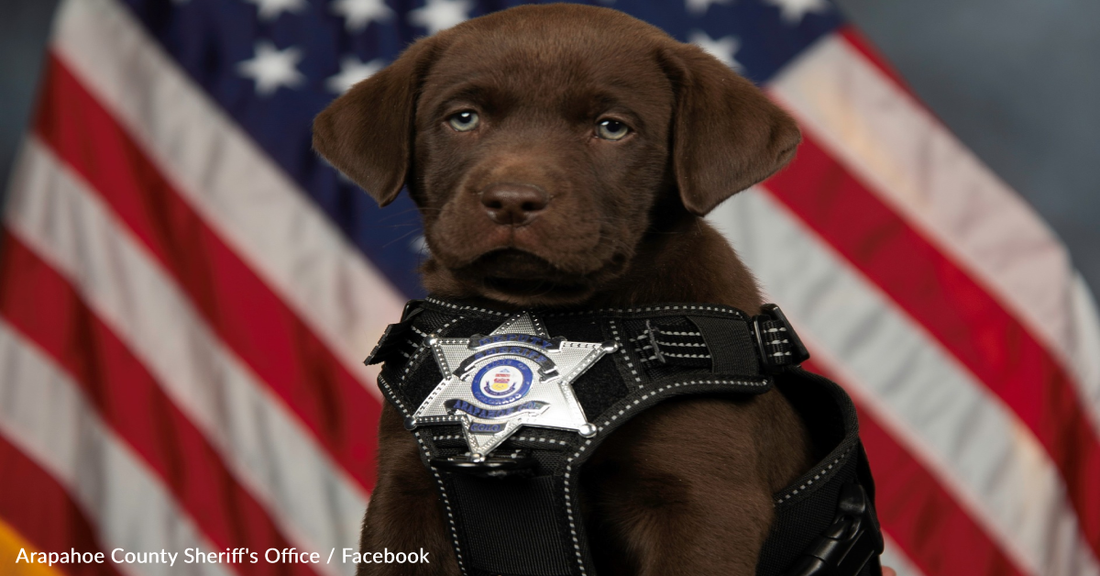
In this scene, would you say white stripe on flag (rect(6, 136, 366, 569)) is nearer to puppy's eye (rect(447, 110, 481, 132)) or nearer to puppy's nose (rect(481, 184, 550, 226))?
puppy's eye (rect(447, 110, 481, 132))

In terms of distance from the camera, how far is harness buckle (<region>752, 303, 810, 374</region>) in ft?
5.98

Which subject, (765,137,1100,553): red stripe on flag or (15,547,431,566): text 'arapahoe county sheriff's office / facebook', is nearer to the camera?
(15,547,431,566): text 'arapahoe county sheriff's office / facebook'

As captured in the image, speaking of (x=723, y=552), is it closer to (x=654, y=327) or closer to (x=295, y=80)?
(x=654, y=327)

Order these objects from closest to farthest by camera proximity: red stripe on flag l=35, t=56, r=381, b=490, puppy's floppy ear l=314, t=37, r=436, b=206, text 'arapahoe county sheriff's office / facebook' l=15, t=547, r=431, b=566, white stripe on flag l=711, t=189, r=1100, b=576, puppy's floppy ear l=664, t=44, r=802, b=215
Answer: puppy's floppy ear l=664, t=44, r=802, b=215
puppy's floppy ear l=314, t=37, r=436, b=206
text 'arapahoe county sheriff's office / facebook' l=15, t=547, r=431, b=566
white stripe on flag l=711, t=189, r=1100, b=576
red stripe on flag l=35, t=56, r=381, b=490

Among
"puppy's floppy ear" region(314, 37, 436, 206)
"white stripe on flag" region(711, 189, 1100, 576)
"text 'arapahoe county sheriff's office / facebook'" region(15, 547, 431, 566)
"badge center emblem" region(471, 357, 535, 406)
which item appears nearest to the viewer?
"badge center emblem" region(471, 357, 535, 406)

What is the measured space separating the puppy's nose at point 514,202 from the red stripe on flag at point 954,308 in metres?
2.33

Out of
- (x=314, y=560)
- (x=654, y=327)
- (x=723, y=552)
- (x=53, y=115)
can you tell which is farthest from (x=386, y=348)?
(x=53, y=115)

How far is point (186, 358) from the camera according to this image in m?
3.70

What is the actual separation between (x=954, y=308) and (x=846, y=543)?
2.08 meters

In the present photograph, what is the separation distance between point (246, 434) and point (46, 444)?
72cm

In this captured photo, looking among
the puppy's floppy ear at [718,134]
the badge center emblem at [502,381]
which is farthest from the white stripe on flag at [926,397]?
the badge center emblem at [502,381]

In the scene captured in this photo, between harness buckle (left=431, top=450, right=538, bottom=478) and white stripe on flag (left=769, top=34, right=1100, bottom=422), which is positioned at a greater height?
white stripe on flag (left=769, top=34, right=1100, bottom=422)

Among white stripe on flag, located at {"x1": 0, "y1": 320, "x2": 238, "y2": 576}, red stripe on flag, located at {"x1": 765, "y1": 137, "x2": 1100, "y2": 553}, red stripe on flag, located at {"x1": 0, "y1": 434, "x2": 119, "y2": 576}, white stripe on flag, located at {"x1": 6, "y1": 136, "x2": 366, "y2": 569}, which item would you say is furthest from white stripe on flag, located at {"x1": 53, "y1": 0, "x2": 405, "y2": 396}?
red stripe on flag, located at {"x1": 765, "y1": 137, "x2": 1100, "y2": 553}

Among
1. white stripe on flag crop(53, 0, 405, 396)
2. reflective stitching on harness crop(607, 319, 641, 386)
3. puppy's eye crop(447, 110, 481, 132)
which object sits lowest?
reflective stitching on harness crop(607, 319, 641, 386)
